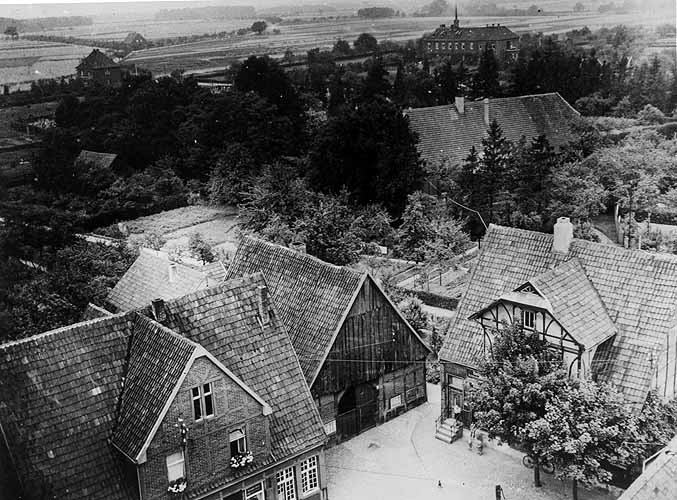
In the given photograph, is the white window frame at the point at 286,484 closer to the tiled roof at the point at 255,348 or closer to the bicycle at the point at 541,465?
the tiled roof at the point at 255,348

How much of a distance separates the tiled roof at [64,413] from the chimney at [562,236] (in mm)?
18536

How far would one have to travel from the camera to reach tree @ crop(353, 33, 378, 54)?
69.4 metres

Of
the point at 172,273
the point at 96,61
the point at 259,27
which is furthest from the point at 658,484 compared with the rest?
the point at 259,27

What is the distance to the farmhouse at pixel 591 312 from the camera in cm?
2802

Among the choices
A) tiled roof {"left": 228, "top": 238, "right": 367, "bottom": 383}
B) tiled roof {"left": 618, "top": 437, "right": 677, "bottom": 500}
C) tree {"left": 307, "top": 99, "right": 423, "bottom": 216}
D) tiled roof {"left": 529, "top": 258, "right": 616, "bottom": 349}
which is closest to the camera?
tiled roof {"left": 618, "top": 437, "right": 677, "bottom": 500}

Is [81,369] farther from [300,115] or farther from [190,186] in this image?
[300,115]

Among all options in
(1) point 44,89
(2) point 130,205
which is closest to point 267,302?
(1) point 44,89

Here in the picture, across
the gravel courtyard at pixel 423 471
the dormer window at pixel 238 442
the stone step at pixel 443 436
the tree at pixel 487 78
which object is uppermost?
the tree at pixel 487 78

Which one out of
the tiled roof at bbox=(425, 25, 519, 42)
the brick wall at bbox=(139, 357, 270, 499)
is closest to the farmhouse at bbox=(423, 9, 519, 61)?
the tiled roof at bbox=(425, 25, 519, 42)

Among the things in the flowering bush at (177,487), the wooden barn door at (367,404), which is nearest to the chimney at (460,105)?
the wooden barn door at (367,404)

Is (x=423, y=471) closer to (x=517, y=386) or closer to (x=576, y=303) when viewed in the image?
(x=517, y=386)

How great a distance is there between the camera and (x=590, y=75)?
2584 inches

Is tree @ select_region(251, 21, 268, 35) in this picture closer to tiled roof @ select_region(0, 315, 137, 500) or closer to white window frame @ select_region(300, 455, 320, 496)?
tiled roof @ select_region(0, 315, 137, 500)

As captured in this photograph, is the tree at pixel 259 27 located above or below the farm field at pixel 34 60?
above
